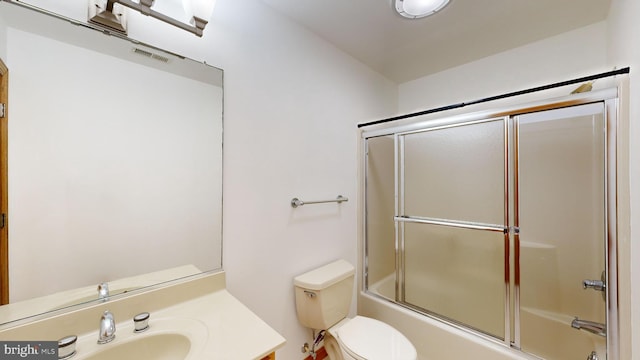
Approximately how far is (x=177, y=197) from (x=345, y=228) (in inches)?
50.5

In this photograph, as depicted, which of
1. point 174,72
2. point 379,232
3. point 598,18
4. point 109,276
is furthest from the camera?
point 379,232

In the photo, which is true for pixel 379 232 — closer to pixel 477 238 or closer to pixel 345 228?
pixel 345 228

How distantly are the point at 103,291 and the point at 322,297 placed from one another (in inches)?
42.4

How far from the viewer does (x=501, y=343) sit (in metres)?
1.45

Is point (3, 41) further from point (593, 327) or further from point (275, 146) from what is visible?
point (593, 327)

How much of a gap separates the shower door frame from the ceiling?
630 mm

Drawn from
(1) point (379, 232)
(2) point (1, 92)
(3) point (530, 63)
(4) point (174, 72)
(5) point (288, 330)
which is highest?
(3) point (530, 63)

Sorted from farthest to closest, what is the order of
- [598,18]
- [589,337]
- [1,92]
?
[598,18] → [589,337] → [1,92]

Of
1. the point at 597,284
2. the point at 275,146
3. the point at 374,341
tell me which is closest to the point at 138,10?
the point at 275,146

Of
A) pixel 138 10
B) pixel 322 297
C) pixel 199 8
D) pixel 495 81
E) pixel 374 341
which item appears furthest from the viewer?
pixel 495 81

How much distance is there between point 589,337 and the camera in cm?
128

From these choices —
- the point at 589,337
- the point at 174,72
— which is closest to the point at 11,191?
A: the point at 174,72

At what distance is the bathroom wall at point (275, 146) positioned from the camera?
1276mm

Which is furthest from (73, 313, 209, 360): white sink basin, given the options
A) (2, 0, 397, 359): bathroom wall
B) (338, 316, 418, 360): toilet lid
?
(338, 316, 418, 360): toilet lid
